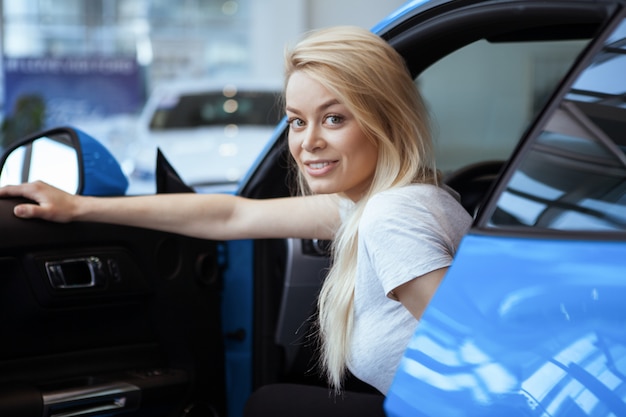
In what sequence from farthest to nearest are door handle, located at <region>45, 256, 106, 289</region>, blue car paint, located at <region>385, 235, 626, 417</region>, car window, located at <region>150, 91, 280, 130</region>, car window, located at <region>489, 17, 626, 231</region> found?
car window, located at <region>150, 91, 280, 130</region>
door handle, located at <region>45, 256, 106, 289</region>
car window, located at <region>489, 17, 626, 231</region>
blue car paint, located at <region>385, 235, 626, 417</region>

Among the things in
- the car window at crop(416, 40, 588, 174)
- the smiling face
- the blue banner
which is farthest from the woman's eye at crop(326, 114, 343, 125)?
the car window at crop(416, 40, 588, 174)

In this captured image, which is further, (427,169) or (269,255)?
(269,255)

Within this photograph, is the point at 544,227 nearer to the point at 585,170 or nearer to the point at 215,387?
the point at 585,170

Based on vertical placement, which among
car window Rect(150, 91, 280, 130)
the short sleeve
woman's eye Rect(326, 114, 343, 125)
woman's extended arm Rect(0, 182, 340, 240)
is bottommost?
car window Rect(150, 91, 280, 130)

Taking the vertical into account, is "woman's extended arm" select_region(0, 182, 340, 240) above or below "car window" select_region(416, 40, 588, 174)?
above

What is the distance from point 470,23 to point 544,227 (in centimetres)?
74

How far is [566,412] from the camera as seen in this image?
3.78ft

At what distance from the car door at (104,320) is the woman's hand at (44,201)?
0.11 feet

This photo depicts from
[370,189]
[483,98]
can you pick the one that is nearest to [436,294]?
[370,189]

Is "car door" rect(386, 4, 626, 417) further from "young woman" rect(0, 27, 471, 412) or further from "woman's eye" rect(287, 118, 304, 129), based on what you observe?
"woman's eye" rect(287, 118, 304, 129)

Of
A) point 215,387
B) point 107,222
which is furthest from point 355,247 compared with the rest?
point 215,387

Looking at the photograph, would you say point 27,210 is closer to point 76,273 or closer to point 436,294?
point 76,273

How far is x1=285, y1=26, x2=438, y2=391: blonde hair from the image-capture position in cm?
170

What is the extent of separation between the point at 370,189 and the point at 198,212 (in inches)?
24.2
